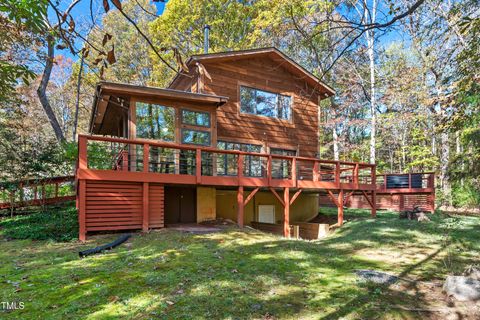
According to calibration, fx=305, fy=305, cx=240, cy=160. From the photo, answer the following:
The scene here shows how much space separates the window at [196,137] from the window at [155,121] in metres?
0.37

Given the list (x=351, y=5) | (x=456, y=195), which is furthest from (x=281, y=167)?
(x=456, y=195)

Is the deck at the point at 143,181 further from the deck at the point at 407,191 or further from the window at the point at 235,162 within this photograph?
the deck at the point at 407,191

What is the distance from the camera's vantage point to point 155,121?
9078 millimetres

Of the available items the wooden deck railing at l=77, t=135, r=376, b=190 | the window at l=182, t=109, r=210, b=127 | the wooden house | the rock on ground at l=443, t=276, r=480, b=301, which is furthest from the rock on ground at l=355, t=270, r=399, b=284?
the window at l=182, t=109, r=210, b=127

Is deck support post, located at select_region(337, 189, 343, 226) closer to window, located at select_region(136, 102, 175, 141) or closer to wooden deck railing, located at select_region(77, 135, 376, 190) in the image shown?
wooden deck railing, located at select_region(77, 135, 376, 190)

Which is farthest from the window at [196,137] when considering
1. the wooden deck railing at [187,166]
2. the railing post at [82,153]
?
the railing post at [82,153]

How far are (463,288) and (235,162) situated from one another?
7.53 m

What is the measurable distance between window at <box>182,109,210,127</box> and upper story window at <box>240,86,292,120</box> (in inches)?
80.8

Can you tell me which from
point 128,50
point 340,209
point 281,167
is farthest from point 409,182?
point 128,50

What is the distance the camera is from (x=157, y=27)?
19953 millimetres

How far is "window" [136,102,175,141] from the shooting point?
29.0 feet

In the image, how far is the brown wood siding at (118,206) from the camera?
6.87 m

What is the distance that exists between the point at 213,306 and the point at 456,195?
59.4 feet

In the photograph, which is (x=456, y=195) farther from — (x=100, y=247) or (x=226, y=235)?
(x=100, y=247)
